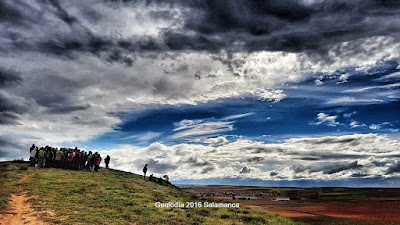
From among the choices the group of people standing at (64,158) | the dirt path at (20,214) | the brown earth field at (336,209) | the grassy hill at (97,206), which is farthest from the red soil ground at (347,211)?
the group of people standing at (64,158)

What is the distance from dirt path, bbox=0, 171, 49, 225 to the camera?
15791 mm

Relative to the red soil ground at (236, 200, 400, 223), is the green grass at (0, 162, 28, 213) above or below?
above

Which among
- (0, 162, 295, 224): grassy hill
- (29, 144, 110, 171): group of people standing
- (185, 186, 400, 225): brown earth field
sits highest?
(29, 144, 110, 171): group of people standing

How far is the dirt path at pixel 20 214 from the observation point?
51.8 ft

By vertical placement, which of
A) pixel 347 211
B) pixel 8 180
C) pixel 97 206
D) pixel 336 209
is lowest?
pixel 336 209

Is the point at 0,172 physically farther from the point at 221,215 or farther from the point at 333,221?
the point at 333,221

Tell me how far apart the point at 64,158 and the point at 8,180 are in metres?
11.8

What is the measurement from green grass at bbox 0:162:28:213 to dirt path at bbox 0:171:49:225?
530 mm


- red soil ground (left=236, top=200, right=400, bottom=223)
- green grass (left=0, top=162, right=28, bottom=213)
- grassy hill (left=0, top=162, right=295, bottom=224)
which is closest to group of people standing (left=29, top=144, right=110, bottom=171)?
green grass (left=0, top=162, right=28, bottom=213)

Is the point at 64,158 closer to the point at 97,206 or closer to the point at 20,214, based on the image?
the point at 97,206

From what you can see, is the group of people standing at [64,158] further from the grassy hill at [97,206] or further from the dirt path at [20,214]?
the dirt path at [20,214]

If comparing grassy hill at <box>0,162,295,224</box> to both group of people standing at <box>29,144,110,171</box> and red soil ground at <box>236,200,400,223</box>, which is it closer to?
group of people standing at <box>29,144,110,171</box>

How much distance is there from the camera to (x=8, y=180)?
26.1 m

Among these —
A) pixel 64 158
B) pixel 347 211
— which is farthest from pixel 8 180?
pixel 347 211
